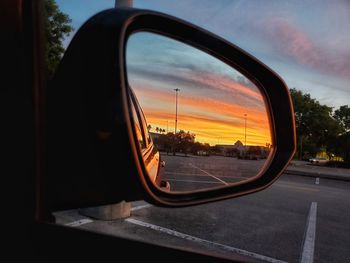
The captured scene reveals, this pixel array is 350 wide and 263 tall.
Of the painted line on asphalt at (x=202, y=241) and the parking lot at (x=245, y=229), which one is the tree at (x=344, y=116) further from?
the painted line on asphalt at (x=202, y=241)

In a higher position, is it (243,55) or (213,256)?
(243,55)

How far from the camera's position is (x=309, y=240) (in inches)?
247

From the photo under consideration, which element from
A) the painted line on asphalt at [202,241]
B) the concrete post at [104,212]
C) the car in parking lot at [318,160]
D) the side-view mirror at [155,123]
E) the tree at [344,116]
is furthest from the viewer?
the car in parking lot at [318,160]

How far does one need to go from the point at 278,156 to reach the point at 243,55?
35 cm

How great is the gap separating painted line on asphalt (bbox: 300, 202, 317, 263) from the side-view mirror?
4.38 metres

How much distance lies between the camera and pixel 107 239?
4.49 ft

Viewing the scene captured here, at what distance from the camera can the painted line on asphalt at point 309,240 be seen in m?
5.35

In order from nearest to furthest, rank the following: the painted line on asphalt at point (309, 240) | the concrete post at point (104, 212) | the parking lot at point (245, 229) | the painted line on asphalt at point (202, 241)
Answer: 1. the painted line on asphalt at point (202, 241)
2. the painted line on asphalt at point (309, 240)
3. the parking lot at point (245, 229)
4. the concrete post at point (104, 212)

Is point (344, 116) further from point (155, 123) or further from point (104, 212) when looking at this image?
point (155, 123)

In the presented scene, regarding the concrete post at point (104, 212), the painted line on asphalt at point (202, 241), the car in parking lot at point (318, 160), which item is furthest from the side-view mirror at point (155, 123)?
the car in parking lot at point (318, 160)

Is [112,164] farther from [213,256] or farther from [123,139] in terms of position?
[213,256]

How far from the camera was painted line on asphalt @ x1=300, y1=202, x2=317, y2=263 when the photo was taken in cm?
535

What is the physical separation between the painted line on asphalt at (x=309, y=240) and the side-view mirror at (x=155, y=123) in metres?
4.38

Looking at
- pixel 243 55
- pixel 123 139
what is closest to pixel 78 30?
pixel 123 139
